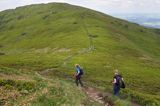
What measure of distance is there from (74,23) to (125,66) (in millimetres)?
97600

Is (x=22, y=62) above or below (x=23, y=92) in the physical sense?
below

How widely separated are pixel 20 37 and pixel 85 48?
3317 inches

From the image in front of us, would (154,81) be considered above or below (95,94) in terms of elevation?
below

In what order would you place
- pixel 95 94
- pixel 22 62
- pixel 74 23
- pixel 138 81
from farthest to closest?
1. pixel 74 23
2. pixel 22 62
3. pixel 138 81
4. pixel 95 94

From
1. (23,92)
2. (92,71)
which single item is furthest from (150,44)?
(23,92)

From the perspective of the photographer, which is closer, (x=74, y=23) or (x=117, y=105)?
(x=117, y=105)

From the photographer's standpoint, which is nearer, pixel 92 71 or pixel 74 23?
pixel 92 71

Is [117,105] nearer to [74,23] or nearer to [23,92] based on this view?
[23,92]

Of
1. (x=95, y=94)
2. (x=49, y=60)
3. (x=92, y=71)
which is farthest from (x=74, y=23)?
(x=95, y=94)

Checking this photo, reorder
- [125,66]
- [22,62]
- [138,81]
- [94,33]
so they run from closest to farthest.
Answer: [138,81]
[125,66]
[22,62]
[94,33]

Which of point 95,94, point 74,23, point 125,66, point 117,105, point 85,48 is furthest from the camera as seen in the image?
point 74,23

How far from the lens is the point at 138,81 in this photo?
76.8m

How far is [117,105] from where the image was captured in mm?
37219

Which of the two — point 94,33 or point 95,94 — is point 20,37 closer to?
point 94,33
